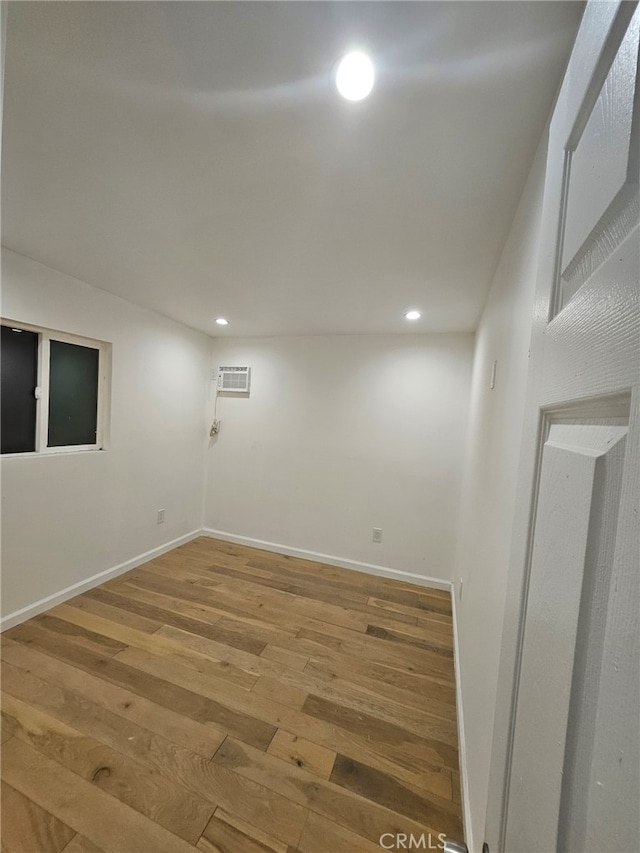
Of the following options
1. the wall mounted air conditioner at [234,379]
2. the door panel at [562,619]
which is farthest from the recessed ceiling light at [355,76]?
the wall mounted air conditioner at [234,379]

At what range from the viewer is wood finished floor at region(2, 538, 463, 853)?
3.48 ft

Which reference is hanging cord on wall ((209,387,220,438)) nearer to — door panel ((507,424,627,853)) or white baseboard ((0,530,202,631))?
white baseboard ((0,530,202,631))

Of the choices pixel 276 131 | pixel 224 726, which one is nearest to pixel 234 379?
pixel 276 131

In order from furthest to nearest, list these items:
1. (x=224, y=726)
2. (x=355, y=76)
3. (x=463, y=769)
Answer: (x=224, y=726) → (x=463, y=769) → (x=355, y=76)

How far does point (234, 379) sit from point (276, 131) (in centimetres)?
261

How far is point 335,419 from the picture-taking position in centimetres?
304

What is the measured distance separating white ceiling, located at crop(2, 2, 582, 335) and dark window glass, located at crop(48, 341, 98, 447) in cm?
73

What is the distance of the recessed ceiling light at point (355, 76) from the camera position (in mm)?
724

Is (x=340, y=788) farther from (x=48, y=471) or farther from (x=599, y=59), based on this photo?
(x=48, y=471)

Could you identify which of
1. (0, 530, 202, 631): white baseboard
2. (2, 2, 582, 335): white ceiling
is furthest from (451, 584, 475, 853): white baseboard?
(0, 530, 202, 631): white baseboard

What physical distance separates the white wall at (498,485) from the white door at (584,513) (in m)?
0.42

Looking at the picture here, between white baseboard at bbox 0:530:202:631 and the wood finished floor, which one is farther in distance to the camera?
white baseboard at bbox 0:530:202:631

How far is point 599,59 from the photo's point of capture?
38cm

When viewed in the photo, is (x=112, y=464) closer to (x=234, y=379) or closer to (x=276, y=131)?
(x=234, y=379)
